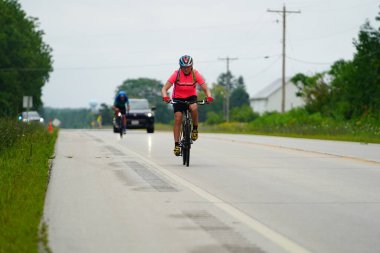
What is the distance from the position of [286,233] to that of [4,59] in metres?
73.2

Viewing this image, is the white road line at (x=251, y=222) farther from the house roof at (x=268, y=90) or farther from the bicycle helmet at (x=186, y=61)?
the house roof at (x=268, y=90)

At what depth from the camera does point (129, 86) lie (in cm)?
19575

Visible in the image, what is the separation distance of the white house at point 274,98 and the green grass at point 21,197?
11967 centimetres

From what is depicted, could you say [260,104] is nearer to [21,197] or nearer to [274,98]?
[274,98]

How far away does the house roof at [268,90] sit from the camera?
14262 centimetres

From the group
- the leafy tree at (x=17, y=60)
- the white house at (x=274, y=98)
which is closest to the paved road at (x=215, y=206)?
the leafy tree at (x=17, y=60)

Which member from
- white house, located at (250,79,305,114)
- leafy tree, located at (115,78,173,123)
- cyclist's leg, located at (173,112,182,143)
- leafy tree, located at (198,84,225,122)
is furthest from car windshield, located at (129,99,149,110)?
leafy tree, located at (115,78,173,123)

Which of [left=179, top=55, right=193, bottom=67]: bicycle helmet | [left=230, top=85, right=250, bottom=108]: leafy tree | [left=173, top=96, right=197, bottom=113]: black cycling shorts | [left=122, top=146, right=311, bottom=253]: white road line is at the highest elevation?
[left=230, top=85, right=250, bottom=108]: leafy tree

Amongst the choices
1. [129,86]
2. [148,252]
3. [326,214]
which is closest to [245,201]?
[326,214]

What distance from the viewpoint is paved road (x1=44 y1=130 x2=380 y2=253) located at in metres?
7.25

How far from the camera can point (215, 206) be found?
962 centimetres

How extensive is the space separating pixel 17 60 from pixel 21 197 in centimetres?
7277

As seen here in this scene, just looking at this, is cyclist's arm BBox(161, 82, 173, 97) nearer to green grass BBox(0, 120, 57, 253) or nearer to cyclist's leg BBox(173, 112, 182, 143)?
cyclist's leg BBox(173, 112, 182, 143)

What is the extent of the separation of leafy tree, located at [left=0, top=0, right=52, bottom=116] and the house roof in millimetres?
58995
